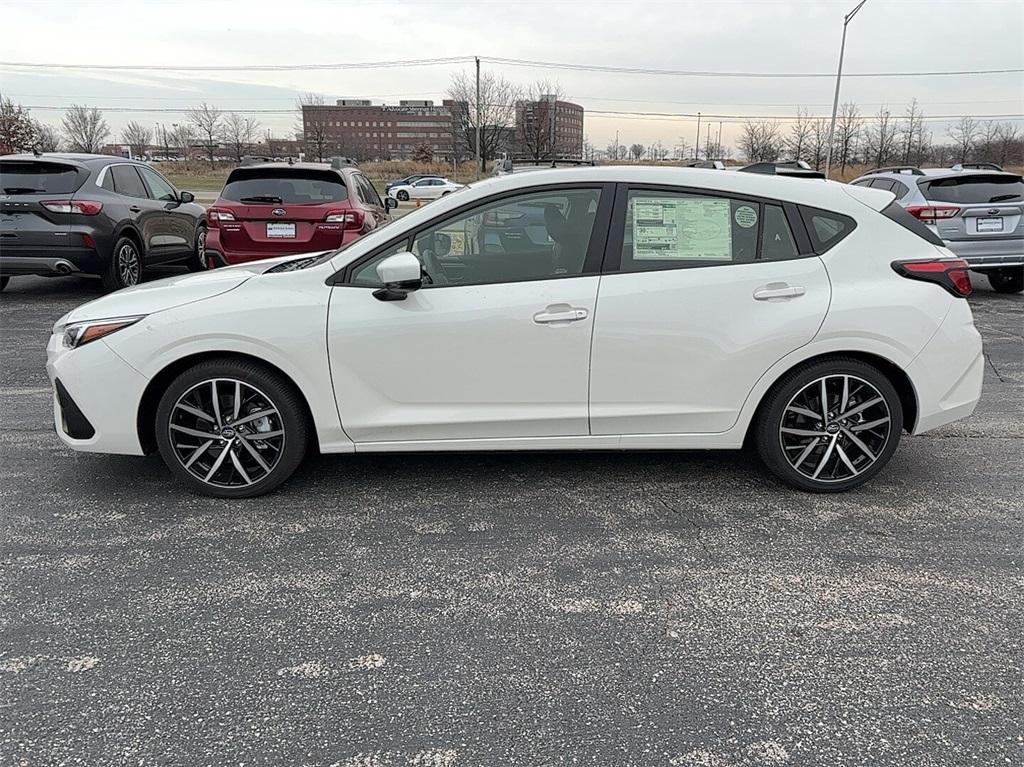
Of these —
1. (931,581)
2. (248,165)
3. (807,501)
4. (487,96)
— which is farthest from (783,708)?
(487,96)

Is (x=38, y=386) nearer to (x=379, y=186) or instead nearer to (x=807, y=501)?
(x=807, y=501)

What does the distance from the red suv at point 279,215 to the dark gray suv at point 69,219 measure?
0.79m

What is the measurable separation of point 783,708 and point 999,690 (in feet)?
2.37

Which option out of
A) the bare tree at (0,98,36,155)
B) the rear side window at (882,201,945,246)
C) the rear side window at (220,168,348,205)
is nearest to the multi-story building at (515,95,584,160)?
the bare tree at (0,98,36,155)

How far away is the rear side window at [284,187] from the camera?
808cm

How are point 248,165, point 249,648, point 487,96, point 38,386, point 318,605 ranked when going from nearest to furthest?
1. point 249,648
2. point 318,605
3. point 38,386
4. point 248,165
5. point 487,96

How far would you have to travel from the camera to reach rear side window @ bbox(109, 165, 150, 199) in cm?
913

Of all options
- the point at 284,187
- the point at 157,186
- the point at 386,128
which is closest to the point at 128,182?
the point at 157,186

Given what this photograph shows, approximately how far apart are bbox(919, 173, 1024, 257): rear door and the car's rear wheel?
A: 9.65m

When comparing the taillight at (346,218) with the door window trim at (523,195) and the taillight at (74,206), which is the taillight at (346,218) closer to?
the taillight at (74,206)

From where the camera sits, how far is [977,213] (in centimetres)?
897

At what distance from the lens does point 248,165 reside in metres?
8.34

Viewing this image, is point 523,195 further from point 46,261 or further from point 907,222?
point 46,261

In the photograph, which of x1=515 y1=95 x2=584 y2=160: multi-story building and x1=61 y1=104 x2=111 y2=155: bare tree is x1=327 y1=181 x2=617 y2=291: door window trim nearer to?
x1=515 y1=95 x2=584 y2=160: multi-story building
